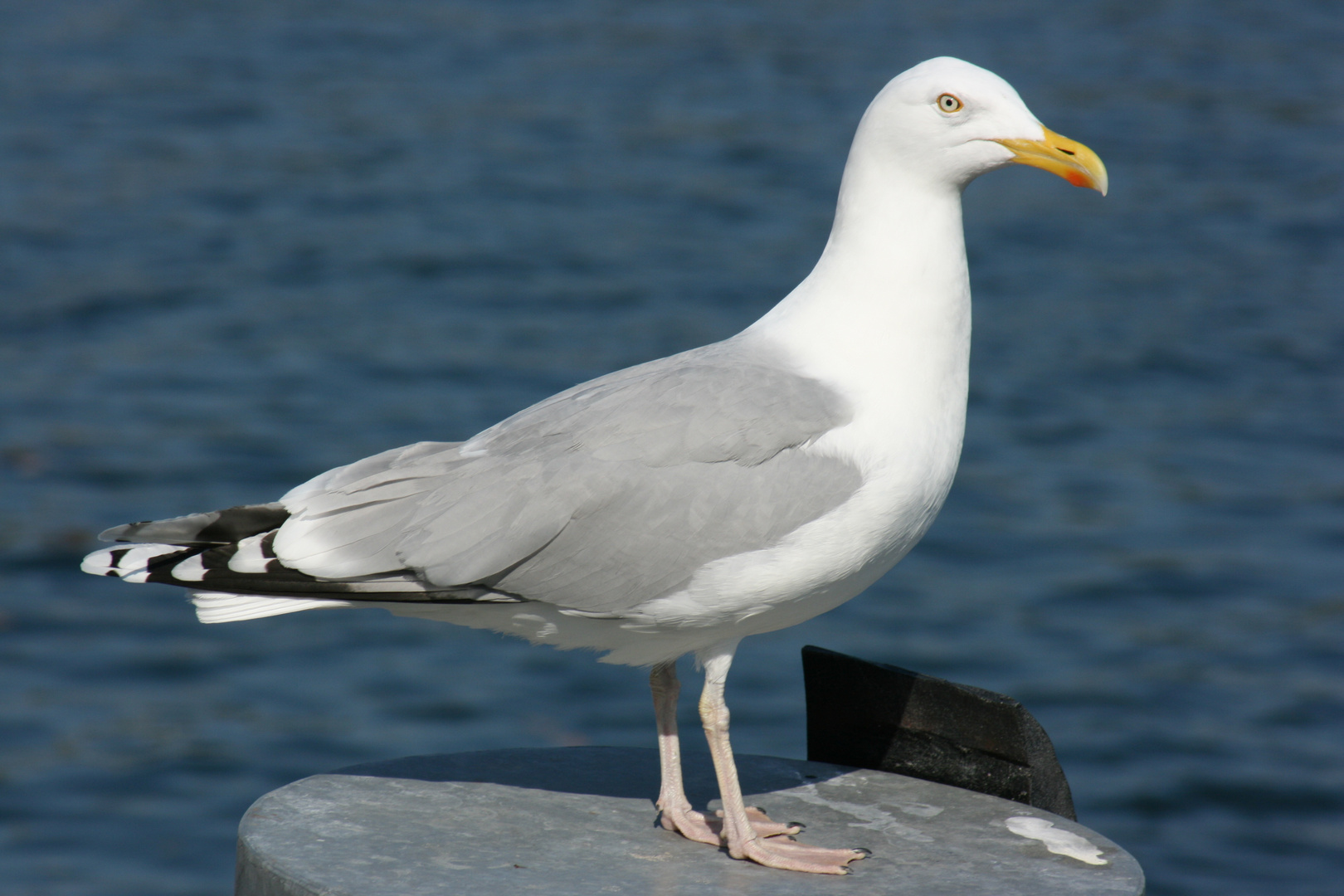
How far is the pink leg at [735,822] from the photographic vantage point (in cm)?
399

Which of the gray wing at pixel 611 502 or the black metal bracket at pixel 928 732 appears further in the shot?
the black metal bracket at pixel 928 732

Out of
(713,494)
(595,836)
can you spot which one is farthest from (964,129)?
(595,836)

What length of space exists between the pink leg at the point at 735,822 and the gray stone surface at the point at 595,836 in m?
0.04

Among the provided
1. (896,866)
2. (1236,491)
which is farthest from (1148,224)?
(896,866)

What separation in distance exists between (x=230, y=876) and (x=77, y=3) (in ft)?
61.4

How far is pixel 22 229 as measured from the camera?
16.7m

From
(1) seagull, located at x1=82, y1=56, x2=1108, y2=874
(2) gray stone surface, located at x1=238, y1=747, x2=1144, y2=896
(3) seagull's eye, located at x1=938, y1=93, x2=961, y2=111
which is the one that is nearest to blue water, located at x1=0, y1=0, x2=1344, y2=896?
(2) gray stone surface, located at x1=238, y1=747, x2=1144, y2=896

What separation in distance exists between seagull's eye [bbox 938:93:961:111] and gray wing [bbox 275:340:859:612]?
0.86 metres

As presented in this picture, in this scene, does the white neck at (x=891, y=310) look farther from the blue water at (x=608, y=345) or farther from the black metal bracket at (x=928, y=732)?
the blue water at (x=608, y=345)

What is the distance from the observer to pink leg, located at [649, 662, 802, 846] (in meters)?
4.21

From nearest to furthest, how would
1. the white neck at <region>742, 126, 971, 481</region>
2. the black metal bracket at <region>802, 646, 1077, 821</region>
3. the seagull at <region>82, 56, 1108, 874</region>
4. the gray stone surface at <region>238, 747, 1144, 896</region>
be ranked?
the gray stone surface at <region>238, 747, 1144, 896</region>
the seagull at <region>82, 56, 1108, 874</region>
the white neck at <region>742, 126, 971, 481</region>
the black metal bracket at <region>802, 646, 1077, 821</region>

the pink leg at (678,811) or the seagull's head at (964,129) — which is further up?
the seagull's head at (964,129)

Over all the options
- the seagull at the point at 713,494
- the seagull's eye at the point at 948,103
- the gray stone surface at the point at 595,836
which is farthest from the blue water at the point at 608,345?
the seagull's eye at the point at 948,103

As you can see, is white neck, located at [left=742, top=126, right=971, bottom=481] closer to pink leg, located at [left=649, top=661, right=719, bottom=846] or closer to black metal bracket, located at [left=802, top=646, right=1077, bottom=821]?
black metal bracket, located at [left=802, top=646, right=1077, bottom=821]
